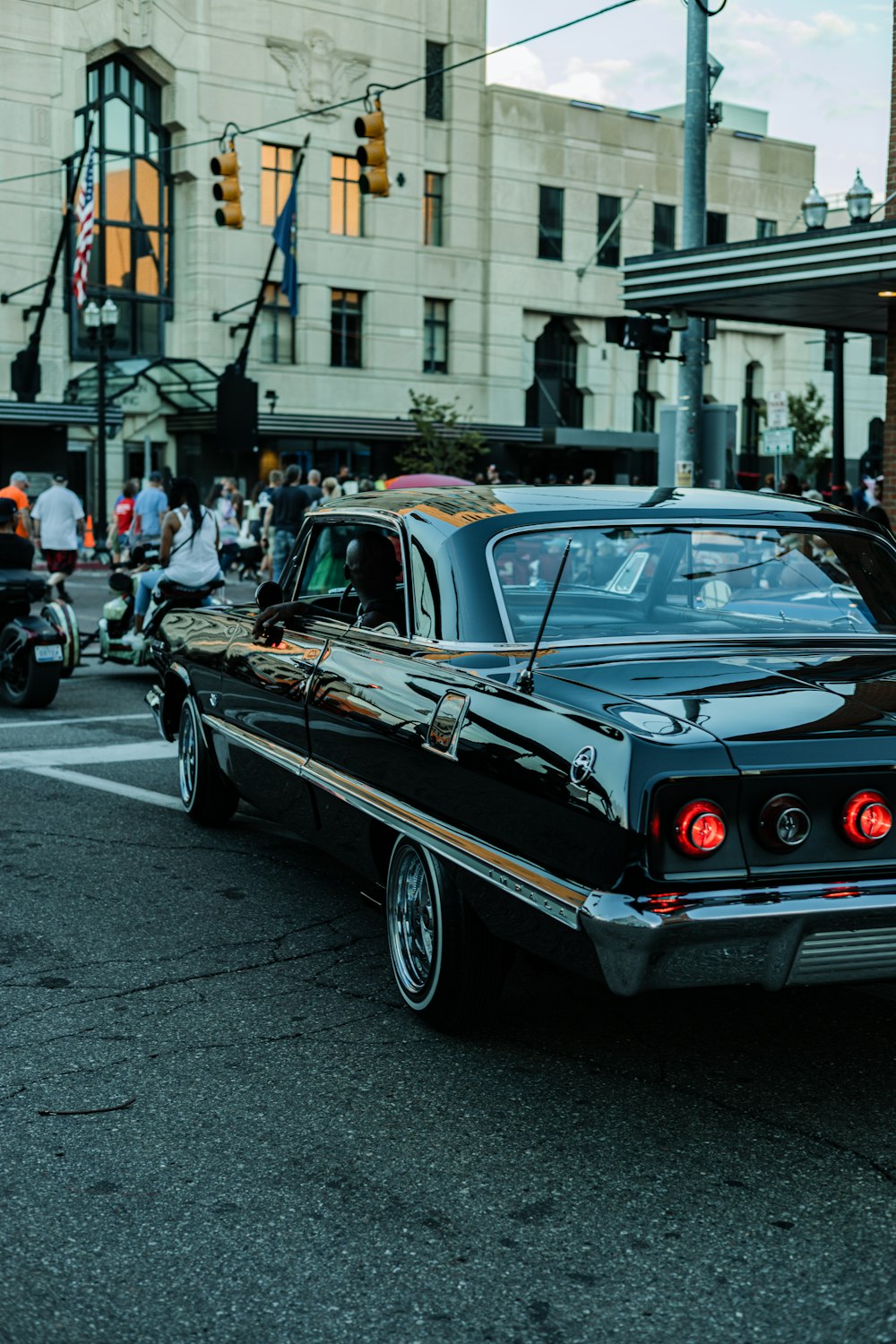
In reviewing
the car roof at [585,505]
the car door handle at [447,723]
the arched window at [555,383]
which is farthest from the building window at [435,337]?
the car door handle at [447,723]

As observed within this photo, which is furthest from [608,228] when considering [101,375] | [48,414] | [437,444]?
[101,375]

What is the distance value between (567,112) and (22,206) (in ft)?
63.1

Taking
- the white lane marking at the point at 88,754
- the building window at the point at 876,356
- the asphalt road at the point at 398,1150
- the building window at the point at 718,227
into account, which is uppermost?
the building window at the point at 718,227

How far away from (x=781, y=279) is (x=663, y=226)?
42.5 meters

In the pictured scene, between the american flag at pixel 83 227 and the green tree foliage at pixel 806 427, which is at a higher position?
the american flag at pixel 83 227

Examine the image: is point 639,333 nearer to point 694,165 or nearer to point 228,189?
point 694,165

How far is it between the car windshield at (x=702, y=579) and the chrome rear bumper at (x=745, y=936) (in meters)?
1.34

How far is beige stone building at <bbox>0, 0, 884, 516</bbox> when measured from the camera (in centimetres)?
4112

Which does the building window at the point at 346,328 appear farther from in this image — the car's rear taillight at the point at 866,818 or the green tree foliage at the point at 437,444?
the car's rear taillight at the point at 866,818

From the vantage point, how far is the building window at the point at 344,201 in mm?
46219

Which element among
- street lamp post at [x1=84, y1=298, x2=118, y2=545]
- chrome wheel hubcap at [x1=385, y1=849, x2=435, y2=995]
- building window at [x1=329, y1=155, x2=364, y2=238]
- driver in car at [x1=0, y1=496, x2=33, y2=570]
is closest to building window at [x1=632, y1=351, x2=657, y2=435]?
building window at [x1=329, y1=155, x2=364, y2=238]

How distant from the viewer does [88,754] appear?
1008 centimetres

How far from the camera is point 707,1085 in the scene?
440cm

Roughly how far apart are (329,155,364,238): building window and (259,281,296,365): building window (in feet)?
8.90
